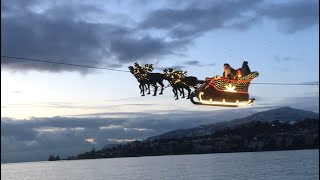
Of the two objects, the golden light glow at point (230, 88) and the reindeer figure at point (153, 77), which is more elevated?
the reindeer figure at point (153, 77)

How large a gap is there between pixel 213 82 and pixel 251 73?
1606mm

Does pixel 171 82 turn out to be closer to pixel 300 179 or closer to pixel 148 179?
pixel 300 179

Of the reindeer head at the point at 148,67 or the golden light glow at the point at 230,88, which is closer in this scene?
the reindeer head at the point at 148,67

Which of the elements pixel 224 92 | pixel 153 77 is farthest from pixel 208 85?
pixel 153 77

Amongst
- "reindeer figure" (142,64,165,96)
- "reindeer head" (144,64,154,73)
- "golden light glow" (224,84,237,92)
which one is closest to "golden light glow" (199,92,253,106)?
"golden light glow" (224,84,237,92)

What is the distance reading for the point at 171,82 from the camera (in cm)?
1496

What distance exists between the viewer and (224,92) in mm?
15648

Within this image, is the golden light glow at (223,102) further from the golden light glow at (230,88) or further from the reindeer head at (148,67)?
the reindeer head at (148,67)

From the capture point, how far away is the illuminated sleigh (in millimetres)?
15234

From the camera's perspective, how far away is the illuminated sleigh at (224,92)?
50.0 feet

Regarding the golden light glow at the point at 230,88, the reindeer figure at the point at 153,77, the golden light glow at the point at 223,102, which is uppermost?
the reindeer figure at the point at 153,77

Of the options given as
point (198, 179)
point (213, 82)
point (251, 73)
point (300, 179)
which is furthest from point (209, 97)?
point (198, 179)

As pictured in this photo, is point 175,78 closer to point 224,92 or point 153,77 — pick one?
point 153,77

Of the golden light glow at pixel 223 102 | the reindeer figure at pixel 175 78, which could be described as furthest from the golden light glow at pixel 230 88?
the reindeer figure at pixel 175 78
